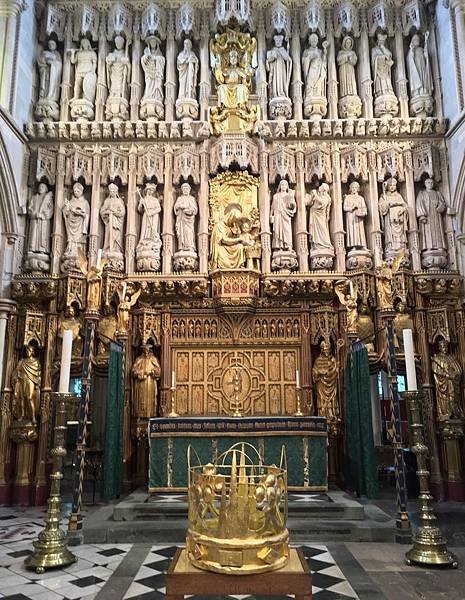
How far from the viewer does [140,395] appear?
32.7 feet

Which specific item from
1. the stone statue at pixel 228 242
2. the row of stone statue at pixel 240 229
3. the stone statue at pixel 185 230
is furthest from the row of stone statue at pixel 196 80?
the stone statue at pixel 228 242

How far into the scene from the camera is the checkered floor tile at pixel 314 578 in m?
4.58

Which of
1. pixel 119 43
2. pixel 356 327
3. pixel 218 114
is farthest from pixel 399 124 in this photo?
pixel 119 43

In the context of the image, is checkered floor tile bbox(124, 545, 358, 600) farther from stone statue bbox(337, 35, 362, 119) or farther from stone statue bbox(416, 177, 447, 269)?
stone statue bbox(337, 35, 362, 119)

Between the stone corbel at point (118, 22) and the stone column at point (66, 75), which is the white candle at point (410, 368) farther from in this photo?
the stone corbel at point (118, 22)

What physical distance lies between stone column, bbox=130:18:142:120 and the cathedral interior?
49 millimetres

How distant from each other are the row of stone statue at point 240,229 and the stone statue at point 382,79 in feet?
5.71

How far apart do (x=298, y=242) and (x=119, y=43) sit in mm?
6462

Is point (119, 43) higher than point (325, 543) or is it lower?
higher

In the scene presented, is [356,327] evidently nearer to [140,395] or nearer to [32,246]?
[140,395]

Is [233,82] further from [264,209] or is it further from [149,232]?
[149,232]

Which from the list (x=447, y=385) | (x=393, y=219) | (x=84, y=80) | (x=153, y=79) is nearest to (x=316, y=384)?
(x=447, y=385)

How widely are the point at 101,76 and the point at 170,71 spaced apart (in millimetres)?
1603

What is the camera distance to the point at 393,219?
1073 centimetres
